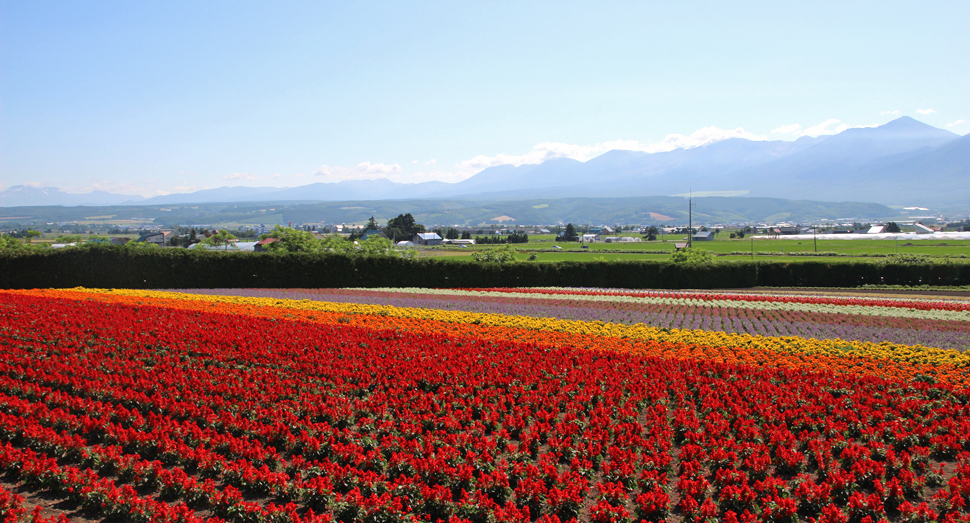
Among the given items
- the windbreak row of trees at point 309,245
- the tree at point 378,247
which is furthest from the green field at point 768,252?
the windbreak row of trees at point 309,245

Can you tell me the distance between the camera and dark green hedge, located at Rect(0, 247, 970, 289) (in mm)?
29234

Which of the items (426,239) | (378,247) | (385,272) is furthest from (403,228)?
(385,272)

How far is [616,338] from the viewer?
1374 centimetres

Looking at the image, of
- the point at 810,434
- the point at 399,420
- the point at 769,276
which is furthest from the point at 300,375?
the point at 769,276

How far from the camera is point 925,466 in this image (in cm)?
671

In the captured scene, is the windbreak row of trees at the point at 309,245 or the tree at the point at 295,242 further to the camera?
the tree at the point at 295,242

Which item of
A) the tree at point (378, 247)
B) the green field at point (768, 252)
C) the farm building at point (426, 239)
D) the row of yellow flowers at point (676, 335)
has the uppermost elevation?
the tree at point (378, 247)

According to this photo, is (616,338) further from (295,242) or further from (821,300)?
(295,242)

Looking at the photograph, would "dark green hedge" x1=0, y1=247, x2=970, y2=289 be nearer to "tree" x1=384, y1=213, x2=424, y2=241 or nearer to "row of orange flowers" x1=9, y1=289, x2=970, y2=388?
"row of orange flowers" x1=9, y1=289, x2=970, y2=388

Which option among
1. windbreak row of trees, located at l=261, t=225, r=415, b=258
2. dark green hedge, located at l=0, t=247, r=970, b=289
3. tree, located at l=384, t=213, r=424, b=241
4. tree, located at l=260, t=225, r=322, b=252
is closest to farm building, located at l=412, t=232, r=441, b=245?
tree, located at l=384, t=213, r=424, b=241

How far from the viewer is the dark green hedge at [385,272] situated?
95.9 feet

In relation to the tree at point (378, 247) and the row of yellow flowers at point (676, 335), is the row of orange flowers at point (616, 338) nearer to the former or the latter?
the row of yellow flowers at point (676, 335)

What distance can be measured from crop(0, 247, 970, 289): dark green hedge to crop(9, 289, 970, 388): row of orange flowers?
9994mm

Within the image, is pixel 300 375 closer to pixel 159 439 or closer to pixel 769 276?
pixel 159 439
